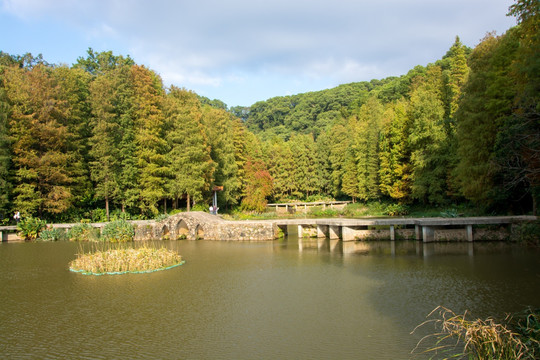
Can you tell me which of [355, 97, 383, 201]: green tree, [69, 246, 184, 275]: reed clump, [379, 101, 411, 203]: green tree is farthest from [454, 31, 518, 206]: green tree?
[355, 97, 383, 201]: green tree

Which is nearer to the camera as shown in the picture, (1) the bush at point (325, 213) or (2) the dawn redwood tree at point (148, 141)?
(2) the dawn redwood tree at point (148, 141)

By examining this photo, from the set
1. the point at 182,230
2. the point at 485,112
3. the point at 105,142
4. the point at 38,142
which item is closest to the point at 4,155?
the point at 38,142

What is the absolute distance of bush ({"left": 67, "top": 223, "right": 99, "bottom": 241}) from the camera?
84.1 feet

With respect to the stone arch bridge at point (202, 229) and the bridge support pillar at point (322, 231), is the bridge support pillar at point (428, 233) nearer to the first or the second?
the bridge support pillar at point (322, 231)

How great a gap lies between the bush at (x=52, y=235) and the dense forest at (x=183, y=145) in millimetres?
2563

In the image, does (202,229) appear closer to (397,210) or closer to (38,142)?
(38,142)

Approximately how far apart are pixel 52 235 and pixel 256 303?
2059 cm

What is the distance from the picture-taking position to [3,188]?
27.0 meters

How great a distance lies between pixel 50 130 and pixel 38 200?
497cm

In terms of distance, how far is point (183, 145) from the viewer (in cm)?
3309

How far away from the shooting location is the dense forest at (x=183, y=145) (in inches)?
882

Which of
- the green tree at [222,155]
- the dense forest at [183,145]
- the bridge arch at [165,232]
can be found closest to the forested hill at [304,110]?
the green tree at [222,155]

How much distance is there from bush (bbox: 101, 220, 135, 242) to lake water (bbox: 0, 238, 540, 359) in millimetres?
6219

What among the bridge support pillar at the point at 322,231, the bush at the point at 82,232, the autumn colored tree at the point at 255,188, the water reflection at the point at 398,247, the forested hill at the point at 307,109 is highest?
the forested hill at the point at 307,109
